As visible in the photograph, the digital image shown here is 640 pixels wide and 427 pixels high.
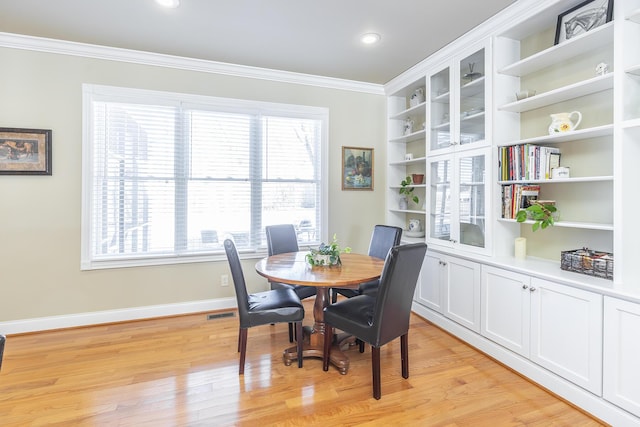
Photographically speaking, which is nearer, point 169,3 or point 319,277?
point 319,277

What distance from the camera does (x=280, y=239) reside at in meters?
3.45

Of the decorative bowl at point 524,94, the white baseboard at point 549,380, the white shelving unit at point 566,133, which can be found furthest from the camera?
the decorative bowl at point 524,94

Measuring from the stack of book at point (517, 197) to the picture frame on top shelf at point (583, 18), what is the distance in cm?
107

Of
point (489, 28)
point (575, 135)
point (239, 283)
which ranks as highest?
point (489, 28)

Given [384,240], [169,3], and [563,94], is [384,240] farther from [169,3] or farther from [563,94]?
[169,3]

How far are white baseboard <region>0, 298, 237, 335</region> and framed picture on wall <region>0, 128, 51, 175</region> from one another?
1405 millimetres

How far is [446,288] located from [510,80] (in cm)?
193

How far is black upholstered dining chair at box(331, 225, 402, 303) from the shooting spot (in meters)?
3.03

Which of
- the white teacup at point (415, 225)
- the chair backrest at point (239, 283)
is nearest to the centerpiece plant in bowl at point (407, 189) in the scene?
the white teacup at point (415, 225)

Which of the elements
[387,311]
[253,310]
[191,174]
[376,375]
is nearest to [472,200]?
[387,311]

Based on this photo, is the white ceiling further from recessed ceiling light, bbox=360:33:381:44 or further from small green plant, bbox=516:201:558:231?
small green plant, bbox=516:201:558:231

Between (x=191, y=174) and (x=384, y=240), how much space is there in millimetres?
2182

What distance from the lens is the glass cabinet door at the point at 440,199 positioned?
10.7 ft

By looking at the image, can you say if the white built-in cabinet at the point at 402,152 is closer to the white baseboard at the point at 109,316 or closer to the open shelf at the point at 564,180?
the open shelf at the point at 564,180
